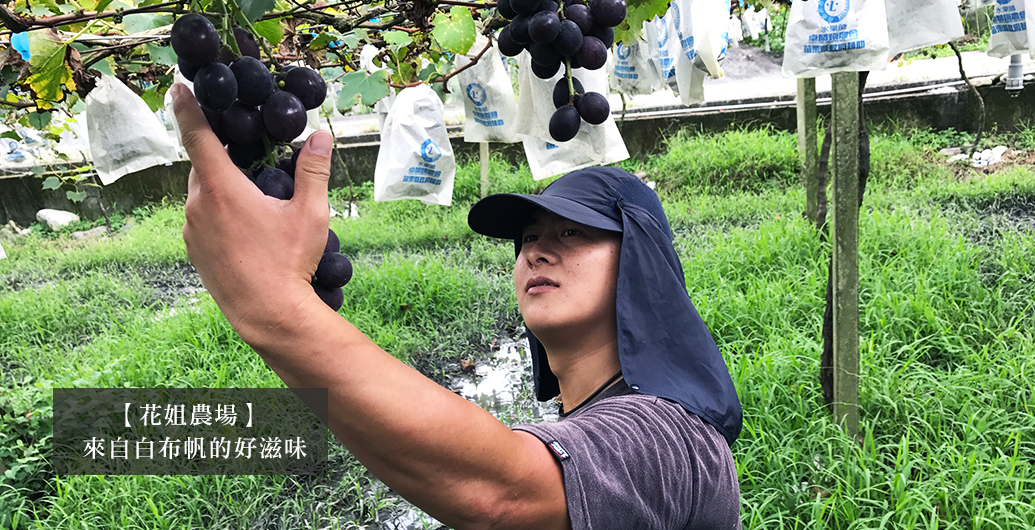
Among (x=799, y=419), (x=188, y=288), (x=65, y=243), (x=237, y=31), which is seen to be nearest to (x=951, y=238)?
(x=799, y=419)

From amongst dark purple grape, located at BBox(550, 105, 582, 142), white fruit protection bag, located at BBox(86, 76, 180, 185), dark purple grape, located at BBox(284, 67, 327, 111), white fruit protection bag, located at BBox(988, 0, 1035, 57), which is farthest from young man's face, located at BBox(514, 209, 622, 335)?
white fruit protection bag, located at BBox(988, 0, 1035, 57)

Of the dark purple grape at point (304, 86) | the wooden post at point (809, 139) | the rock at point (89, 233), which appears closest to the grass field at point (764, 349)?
the wooden post at point (809, 139)

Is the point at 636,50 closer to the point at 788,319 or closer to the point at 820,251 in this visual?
the point at 788,319

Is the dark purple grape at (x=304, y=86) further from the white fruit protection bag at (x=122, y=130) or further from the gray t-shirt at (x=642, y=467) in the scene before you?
the white fruit protection bag at (x=122, y=130)

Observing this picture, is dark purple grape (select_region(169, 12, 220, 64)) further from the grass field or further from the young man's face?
the grass field

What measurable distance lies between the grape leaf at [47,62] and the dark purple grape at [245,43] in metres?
0.61

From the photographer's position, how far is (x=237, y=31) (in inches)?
26.2

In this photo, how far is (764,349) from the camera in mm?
2930

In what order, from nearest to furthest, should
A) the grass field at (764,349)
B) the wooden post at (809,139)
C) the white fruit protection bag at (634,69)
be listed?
the grass field at (764,349), the white fruit protection bag at (634,69), the wooden post at (809,139)

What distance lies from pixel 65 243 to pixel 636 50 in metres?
7.83

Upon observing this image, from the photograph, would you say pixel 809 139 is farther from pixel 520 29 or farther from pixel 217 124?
pixel 217 124

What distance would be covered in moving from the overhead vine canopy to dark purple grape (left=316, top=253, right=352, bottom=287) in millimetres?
213

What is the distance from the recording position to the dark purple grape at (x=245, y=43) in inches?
25.9

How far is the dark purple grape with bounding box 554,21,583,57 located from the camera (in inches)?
37.9
